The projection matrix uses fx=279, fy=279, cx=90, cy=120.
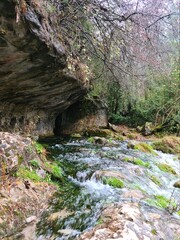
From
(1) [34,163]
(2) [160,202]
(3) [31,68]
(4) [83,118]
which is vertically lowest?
→ (2) [160,202]

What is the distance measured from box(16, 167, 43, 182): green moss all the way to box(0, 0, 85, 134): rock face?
2.05m

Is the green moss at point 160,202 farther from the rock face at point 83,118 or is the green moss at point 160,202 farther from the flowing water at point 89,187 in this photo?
the rock face at point 83,118

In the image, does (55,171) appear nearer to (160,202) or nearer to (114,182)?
(114,182)

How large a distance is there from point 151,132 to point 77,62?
7121 mm

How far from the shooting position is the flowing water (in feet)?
11.3

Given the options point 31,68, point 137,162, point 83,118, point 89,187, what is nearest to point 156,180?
point 137,162

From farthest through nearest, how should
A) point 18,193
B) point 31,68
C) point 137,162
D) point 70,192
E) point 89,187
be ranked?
1. point 137,162
2. point 31,68
3. point 89,187
4. point 70,192
5. point 18,193

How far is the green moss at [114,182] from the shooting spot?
4977mm

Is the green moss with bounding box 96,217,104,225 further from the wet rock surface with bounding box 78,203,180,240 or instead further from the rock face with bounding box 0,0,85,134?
the rock face with bounding box 0,0,85,134

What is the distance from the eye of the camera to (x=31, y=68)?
238 inches

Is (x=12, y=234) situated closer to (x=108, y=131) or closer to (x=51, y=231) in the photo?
(x=51, y=231)

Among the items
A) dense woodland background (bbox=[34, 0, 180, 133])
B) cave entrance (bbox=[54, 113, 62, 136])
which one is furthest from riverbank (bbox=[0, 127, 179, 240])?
cave entrance (bbox=[54, 113, 62, 136])

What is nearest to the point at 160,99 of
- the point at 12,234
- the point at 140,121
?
the point at 140,121

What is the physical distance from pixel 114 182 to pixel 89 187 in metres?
0.48
